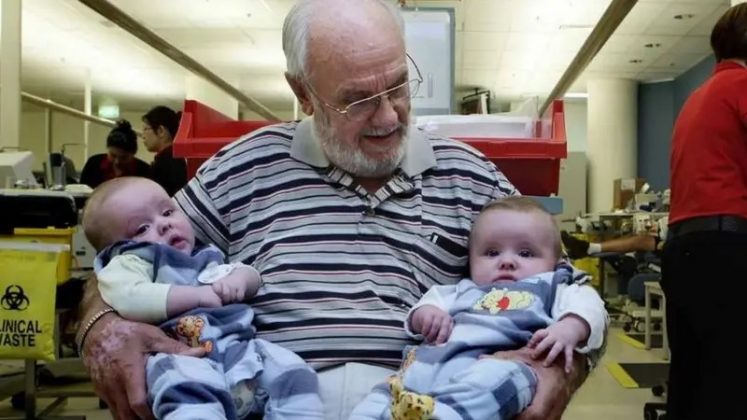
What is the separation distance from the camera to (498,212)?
129 cm

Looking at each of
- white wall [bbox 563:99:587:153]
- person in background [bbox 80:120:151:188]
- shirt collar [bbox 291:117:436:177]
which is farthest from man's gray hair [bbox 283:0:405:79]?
white wall [bbox 563:99:587:153]

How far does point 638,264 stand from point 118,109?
34.5 feet

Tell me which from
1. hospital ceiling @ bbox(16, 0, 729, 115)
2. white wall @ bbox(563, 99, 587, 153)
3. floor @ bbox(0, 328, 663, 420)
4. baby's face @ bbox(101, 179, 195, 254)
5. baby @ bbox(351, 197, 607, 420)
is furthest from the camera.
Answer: white wall @ bbox(563, 99, 587, 153)

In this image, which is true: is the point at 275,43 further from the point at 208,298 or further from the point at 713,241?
the point at 208,298

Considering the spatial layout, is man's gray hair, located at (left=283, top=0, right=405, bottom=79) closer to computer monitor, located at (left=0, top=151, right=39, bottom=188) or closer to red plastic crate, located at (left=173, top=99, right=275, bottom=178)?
red plastic crate, located at (left=173, top=99, right=275, bottom=178)

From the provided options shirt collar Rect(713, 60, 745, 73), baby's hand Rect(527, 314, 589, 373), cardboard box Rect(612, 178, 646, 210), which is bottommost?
baby's hand Rect(527, 314, 589, 373)

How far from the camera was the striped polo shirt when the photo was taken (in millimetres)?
1230

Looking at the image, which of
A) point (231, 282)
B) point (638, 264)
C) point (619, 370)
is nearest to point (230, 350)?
point (231, 282)

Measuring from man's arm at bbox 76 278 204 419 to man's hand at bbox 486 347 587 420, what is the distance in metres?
0.45

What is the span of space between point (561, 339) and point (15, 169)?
266cm

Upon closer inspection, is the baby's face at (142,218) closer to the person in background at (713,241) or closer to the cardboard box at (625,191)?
the person in background at (713,241)

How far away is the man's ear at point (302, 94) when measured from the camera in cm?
136

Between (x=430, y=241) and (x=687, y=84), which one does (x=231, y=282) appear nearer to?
(x=430, y=241)

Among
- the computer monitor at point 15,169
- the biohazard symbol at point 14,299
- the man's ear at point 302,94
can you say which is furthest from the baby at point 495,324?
the computer monitor at point 15,169
